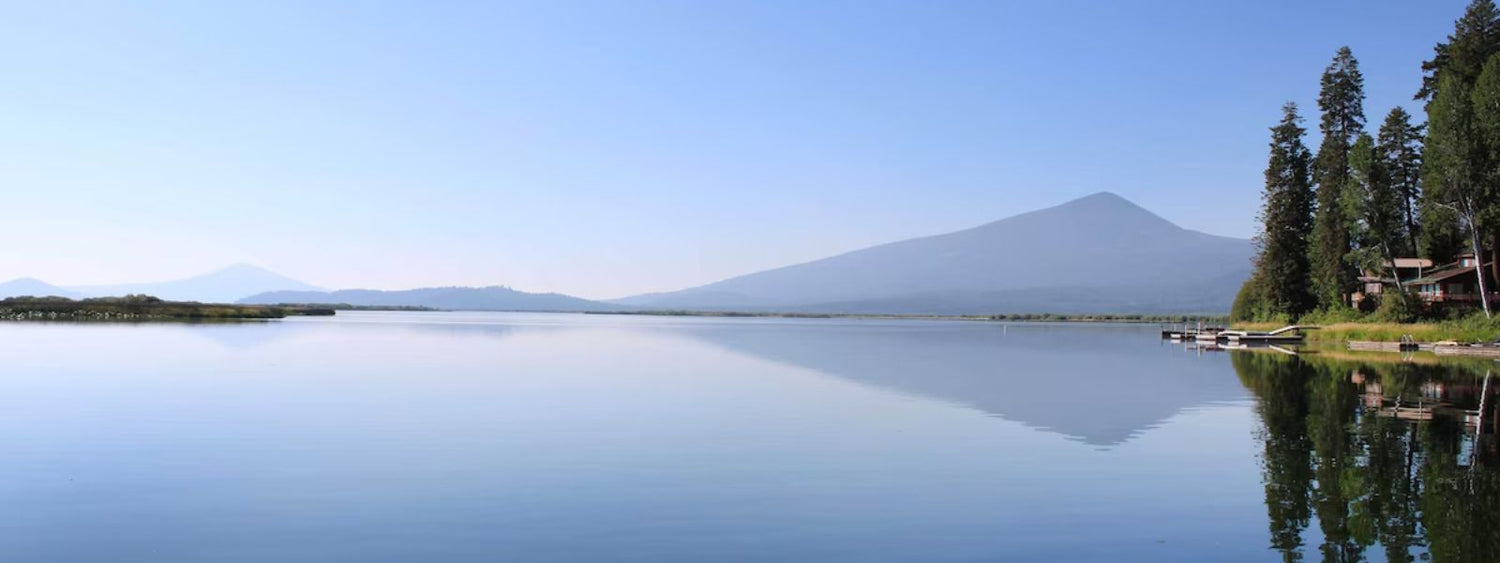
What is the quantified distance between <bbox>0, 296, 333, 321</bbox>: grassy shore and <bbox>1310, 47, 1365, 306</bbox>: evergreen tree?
12018 cm

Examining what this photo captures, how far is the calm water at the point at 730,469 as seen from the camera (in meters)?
13.4

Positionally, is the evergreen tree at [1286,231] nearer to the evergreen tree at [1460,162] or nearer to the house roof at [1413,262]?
the house roof at [1413,262]

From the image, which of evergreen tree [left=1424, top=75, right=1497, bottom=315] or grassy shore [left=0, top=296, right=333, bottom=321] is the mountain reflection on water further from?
grassy shore [left=0, top=296, right=333, bottom=321]

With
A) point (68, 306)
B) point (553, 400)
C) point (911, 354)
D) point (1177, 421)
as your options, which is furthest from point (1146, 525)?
point (68, 306)

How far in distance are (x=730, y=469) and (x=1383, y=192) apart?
78923mm

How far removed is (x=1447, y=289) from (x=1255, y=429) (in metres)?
66.6

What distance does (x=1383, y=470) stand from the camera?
749 inches

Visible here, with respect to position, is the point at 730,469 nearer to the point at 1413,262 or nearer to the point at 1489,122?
the point at 1489,122

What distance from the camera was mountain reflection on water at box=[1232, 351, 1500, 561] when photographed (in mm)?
A: 13492

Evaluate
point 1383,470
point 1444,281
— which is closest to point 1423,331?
point 1444,281

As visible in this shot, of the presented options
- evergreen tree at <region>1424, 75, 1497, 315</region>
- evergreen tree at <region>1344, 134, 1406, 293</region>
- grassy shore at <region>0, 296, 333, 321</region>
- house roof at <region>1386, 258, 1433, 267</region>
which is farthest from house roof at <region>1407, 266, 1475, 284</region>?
grassy shore at <region>0, 296, 333, 321</region>

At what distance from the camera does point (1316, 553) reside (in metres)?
13.0

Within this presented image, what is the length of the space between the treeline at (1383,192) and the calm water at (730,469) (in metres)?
36.3

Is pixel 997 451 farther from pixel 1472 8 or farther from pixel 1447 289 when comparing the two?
pixel 1472 8
